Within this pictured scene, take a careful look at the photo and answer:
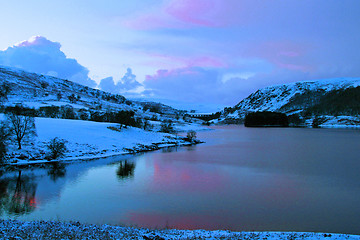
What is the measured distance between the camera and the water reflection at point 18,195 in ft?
75.3

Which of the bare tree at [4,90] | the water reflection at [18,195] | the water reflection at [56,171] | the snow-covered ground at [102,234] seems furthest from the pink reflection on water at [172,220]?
the bare tree at [4,90]

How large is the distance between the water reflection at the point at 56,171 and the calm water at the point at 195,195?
0.38ft

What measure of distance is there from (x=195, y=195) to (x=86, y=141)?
39.0 m

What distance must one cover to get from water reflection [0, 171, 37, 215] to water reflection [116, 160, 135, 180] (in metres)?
10.0

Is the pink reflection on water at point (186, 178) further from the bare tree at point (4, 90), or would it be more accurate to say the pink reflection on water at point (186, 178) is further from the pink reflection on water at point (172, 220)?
the bare tree at point (4, 90)

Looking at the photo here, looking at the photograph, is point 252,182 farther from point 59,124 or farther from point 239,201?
point 59,124

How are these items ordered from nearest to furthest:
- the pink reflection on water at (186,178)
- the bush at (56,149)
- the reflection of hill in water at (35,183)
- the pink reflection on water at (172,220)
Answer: the pink reflection on water at (172,220) < the reflection of hill in water at (35,183) < the pink reflection on water at (186,178) < the bush at (56,149)

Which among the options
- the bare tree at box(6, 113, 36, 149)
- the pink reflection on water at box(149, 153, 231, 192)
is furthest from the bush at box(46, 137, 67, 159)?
the pink reflection on water at box(149, 153, 231, 192)

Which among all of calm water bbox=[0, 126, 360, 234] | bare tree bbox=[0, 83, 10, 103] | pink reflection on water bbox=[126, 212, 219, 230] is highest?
bare tree bbox=[0, 83, 10, 103]

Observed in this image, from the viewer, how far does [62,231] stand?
51.6 ft

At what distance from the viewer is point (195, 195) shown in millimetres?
27688

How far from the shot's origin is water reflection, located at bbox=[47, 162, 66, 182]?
37500 millimetres

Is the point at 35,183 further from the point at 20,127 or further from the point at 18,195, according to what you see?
the point at 20,127

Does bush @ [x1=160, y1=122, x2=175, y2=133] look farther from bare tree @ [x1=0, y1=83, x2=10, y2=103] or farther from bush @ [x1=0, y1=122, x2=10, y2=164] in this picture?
bush @ [x1=0, y1=122, x2=10, y2=164]
